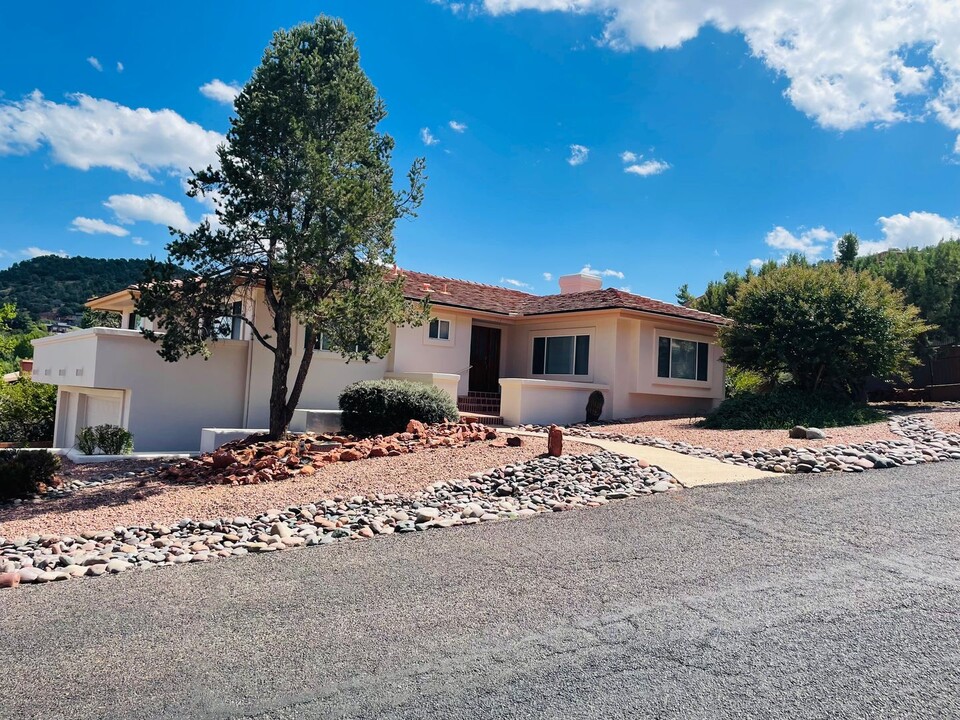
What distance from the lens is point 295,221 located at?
12.9 m

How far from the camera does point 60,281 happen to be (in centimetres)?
4791

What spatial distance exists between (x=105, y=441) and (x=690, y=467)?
37.3ft

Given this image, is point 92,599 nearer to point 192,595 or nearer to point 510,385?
point 192,595

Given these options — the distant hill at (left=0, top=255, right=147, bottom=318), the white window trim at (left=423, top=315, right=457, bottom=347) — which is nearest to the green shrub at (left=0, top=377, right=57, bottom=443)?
the white window trim at (left=423, top=315, right=457, bottom=347)

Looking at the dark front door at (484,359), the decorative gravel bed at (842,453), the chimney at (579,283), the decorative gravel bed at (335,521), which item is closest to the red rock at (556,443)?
the decorative gravel bed at (335,521)

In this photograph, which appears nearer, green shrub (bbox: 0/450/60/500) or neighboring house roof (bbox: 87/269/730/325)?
green shrub (bbox: 0/450/60/500)

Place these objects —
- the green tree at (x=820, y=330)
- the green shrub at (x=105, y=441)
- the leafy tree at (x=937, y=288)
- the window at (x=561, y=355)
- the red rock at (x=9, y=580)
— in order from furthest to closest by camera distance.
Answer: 1. the leafy tree at (x=937, y=288)
2. the window at (x=561, y=355)
3. the green tree at (x=820, y=330)
4. the green shrub at (x=105, y=441)
5. the red rock at (x=9, y=580)

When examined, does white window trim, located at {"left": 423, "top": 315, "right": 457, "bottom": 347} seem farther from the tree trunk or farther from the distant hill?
the distant hill

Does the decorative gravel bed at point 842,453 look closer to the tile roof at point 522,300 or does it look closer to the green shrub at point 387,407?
A: the green shrub at point 387,407

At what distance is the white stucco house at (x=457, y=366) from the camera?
50.6 ft

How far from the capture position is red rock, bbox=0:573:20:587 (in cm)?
621

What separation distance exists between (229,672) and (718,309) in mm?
30686

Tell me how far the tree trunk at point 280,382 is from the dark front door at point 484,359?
807 centimetres

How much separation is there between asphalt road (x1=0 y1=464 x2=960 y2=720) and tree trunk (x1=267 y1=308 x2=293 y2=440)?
22.1ft
